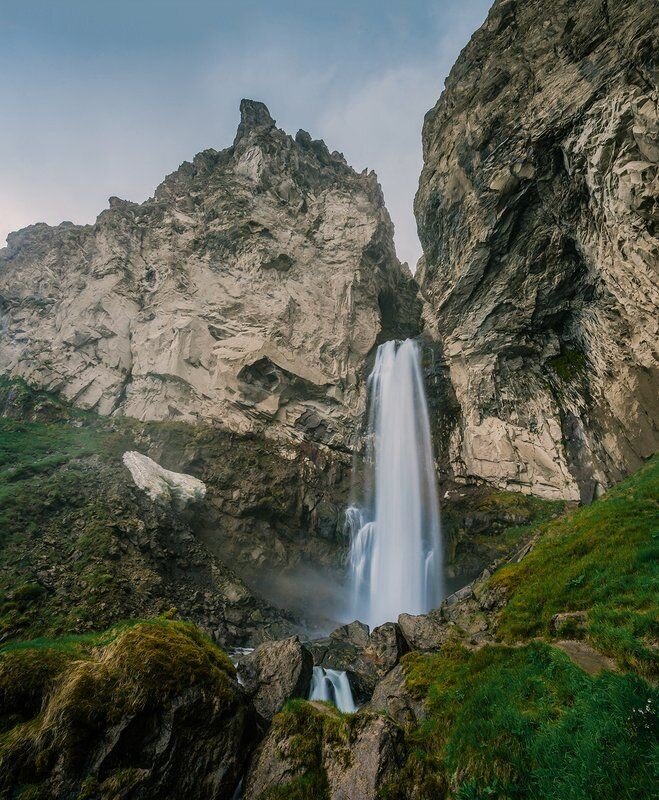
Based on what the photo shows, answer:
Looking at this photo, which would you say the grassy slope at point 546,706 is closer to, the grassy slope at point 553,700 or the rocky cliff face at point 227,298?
the grassy slope at point 553,700

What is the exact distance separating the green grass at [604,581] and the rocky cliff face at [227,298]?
71.5ft

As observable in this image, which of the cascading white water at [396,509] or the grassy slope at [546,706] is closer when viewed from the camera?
the grassy slope at [546,706]

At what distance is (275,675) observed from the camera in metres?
8.20

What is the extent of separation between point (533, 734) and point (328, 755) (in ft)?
10.2

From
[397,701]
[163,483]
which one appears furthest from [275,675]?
[163,483]

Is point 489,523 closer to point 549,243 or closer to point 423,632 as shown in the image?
point 423,632

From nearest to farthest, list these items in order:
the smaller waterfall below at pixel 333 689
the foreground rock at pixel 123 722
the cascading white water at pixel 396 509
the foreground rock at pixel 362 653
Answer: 1. the foreground rock at pixel 123 722
2. the smaller waterfall below at pixel 333 689
3. the foreground rock at pixel 362 653
4. the cascading white water at pixel 396 509

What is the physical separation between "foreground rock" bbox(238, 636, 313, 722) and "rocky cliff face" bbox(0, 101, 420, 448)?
21060 mm

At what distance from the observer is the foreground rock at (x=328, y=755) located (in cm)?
467

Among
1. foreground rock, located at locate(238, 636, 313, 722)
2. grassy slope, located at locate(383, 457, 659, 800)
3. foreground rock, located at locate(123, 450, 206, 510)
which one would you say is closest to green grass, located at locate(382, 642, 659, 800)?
grassy slope, located at locate(383, 457, 659, 800)

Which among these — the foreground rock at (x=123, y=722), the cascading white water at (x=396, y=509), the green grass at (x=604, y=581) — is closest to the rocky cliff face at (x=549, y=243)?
the cascading white water at (x=396, y=509)

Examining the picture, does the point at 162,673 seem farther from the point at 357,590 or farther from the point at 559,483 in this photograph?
the point at 559,483

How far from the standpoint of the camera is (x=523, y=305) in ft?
81.1

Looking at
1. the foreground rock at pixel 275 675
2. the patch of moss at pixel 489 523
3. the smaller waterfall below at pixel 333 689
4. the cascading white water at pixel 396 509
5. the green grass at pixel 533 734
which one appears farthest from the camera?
the cascading white water at pixel 396 509
